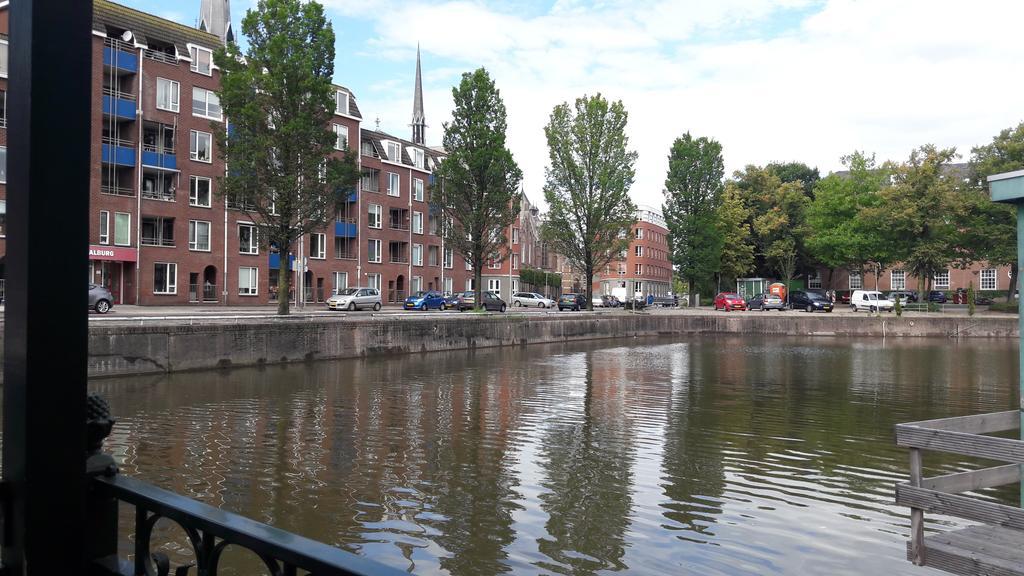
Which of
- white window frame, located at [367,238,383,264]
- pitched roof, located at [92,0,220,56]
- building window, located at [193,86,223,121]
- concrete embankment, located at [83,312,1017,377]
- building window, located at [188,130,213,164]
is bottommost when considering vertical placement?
concrete embankment, located at [83,312,1017,377]

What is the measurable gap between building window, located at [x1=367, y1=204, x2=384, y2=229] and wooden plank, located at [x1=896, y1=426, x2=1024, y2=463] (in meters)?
61.4

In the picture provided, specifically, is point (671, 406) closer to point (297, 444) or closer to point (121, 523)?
point (297, 444)

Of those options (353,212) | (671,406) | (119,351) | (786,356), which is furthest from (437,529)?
(353,212)

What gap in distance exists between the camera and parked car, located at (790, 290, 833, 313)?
58125 mm

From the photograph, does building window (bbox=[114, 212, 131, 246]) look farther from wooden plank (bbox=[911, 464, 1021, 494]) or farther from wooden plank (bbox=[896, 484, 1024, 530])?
wooden plank (bbox=[911, 464, 1021, 494])

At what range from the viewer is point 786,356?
106 ft

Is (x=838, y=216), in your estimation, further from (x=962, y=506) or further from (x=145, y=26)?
(x=962, y=506)

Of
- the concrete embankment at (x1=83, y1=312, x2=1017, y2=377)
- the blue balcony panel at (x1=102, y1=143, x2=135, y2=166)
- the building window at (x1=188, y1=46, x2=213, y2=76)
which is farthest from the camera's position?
the building window at (x1=188, y1=46, x2=213, y2=76)

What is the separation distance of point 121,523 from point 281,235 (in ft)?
78.7

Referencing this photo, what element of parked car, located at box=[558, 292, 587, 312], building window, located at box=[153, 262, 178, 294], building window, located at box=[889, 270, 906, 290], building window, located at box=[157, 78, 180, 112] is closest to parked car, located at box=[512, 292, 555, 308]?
parked car, located at box=[558, 292, 587, 312]

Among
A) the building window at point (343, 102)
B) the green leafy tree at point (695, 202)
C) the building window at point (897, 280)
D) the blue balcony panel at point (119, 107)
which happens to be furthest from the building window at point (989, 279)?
the blue balcony panel at point (119, 107)

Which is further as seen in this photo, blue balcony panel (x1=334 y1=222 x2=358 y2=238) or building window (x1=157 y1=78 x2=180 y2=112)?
blue balcony panel (x1=334 y1=222 x2=358 y2=238)

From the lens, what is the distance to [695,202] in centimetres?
6812

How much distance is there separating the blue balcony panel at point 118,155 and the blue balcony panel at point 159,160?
0.80 meters
